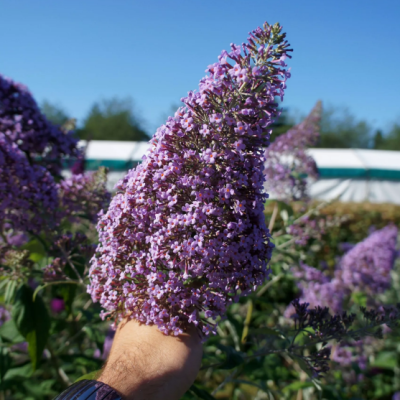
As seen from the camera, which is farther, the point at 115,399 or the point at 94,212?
the point at 94,212

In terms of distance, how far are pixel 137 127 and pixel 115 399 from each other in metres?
58.0

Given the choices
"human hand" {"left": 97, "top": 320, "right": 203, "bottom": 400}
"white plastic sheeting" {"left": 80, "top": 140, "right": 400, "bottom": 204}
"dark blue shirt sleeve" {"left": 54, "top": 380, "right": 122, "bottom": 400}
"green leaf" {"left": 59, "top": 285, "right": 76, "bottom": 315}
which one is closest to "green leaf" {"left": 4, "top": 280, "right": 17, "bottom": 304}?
"green leaf" {"left": 59, "top": 285, "right": 76, "bottom": 315}

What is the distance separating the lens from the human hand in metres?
1.20

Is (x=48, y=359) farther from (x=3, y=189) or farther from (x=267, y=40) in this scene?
(x=267, y=40)

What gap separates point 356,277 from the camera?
139 inches

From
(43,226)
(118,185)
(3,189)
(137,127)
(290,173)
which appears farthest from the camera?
(137,127)

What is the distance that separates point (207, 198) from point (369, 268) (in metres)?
2.86

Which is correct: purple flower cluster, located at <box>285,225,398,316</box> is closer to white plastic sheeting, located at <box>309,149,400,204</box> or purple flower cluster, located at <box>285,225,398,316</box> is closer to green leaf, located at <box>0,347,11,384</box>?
green leaf, located at <box>0,347,11,384</box>

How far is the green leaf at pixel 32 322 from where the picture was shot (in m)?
1.97

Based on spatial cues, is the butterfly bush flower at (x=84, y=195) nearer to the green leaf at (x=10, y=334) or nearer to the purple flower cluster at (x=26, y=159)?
the purple flower cluster at (x=26, y=159)

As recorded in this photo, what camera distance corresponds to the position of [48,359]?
2.65 meters

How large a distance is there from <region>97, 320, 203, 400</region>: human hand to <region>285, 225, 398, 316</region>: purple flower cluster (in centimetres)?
239

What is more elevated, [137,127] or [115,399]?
[137,127]

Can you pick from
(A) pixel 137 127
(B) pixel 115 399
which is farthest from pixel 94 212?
(A) pixel 137 127
